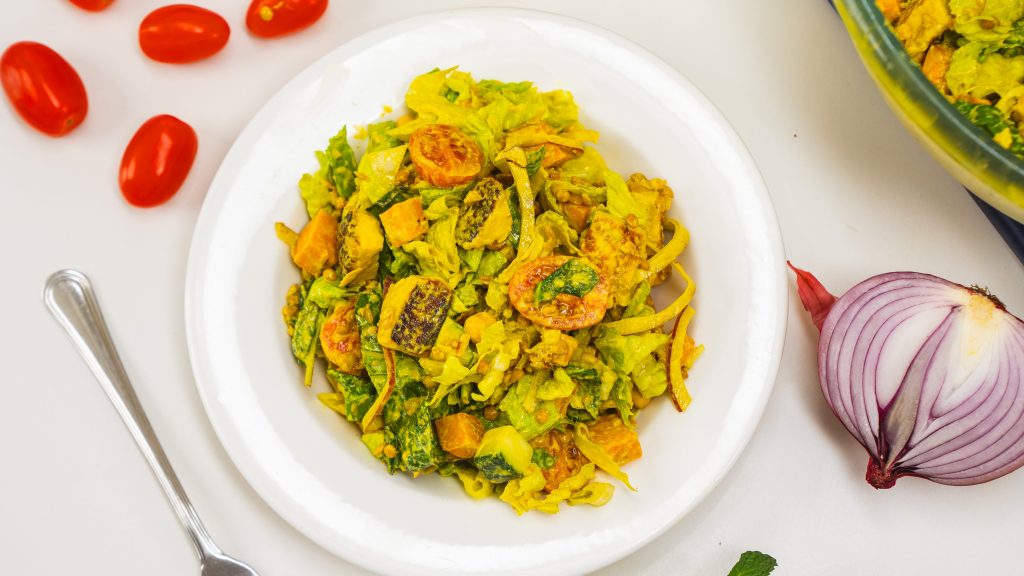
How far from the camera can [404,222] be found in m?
2.10

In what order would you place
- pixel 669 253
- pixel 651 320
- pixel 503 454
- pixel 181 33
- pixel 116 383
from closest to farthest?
pixel 503 454
pixel 651 320
pixel 669 253
pixel 116 383
pixel 181 33

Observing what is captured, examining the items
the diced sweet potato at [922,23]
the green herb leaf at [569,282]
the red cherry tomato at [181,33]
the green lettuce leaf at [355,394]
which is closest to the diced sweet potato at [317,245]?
the green lettuce leaf at [355,394]

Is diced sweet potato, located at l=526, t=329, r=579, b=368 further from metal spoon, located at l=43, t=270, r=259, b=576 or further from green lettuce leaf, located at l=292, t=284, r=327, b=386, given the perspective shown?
metal spoon, located at l=43, t=270, r=259, b=576

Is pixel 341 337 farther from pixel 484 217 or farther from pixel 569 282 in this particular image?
pixel 569 282

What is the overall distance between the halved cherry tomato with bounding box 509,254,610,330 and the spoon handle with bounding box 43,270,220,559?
1.03 meters

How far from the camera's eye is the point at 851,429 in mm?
2268

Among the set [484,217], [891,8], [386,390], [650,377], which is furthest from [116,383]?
[891,8]

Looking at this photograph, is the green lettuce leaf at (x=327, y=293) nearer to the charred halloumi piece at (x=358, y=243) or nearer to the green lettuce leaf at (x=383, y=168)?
the charred halloumi piece at (x=358, y=243)

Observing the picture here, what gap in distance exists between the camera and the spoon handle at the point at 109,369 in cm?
225

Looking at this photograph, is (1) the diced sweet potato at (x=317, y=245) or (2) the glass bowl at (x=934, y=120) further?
(1) the diced sweet potato at (x=317, y=245)

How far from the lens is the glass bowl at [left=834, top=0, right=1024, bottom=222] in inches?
78.2

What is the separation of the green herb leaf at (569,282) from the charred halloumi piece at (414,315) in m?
0.24

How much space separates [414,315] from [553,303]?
1.08 ft

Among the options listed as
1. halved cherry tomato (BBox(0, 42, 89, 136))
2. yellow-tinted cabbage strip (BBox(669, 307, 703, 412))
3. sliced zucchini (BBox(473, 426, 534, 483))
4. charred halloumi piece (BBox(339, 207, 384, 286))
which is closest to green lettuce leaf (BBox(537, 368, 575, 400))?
sliced zucchini (BBox(473, 426, 534, 483))
